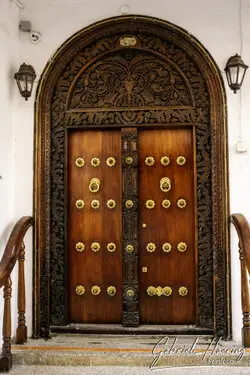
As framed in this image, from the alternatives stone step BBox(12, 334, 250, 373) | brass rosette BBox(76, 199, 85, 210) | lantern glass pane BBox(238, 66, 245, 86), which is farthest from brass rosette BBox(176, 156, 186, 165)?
stone step BBox(12, 334, 250, 373)

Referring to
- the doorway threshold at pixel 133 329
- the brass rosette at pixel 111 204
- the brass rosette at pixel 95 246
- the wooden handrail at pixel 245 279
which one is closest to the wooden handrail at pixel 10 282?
the doorway threshold at pixel 133 329

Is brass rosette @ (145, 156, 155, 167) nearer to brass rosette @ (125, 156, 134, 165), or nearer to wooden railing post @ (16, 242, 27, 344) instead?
brass rosette @ (125, 156, 134, 165)

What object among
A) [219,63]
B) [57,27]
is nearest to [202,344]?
[219,63]

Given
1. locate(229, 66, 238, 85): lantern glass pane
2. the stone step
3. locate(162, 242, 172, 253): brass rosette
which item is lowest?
the stone step

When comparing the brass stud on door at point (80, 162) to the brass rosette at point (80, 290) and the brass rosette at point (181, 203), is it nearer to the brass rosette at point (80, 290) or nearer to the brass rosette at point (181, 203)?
the brass rosette at point (181, 203)

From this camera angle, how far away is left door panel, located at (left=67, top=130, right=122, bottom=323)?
3600 mm

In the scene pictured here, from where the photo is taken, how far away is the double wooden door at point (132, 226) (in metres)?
3.56

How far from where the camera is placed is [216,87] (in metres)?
3.48

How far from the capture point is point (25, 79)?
134 inches

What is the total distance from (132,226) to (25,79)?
61.7 inches

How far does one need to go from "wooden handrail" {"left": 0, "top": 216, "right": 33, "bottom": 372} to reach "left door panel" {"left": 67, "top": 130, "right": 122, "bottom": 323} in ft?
1.56

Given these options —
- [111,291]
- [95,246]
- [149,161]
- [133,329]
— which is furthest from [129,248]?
[149,161]

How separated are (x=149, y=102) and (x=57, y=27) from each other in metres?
1.07

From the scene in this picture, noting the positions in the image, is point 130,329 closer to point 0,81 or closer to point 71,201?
point 71,201
